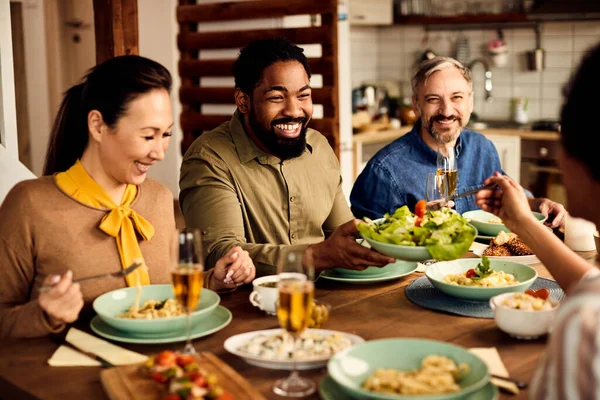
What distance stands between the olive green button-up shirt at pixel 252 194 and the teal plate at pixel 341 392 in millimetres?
1013

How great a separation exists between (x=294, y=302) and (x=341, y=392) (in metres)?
0.18

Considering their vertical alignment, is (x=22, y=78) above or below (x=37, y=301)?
above

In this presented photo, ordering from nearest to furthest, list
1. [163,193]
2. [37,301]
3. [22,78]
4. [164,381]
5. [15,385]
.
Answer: [164,381] → [15,385] → [37,301] → [163,193] → [22,78]

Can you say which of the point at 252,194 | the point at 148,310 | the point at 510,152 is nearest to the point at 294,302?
the point at 148,310

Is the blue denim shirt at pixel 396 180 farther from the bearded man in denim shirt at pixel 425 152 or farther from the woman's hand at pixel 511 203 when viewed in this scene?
the woman's hand at pixel 511 203

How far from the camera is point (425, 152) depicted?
3.27 m

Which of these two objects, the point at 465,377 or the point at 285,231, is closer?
the point at 465,377

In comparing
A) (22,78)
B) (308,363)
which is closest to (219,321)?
(308,363)

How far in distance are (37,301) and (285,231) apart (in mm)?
1155

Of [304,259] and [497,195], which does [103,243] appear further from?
[497,195]

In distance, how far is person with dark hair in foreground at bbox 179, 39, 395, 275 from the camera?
2.55 metres

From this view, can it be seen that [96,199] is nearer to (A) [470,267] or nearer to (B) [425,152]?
(A) [470,267]

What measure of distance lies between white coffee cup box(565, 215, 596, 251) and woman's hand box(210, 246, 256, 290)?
115 centimetres

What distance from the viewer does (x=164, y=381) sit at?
1383 mm
